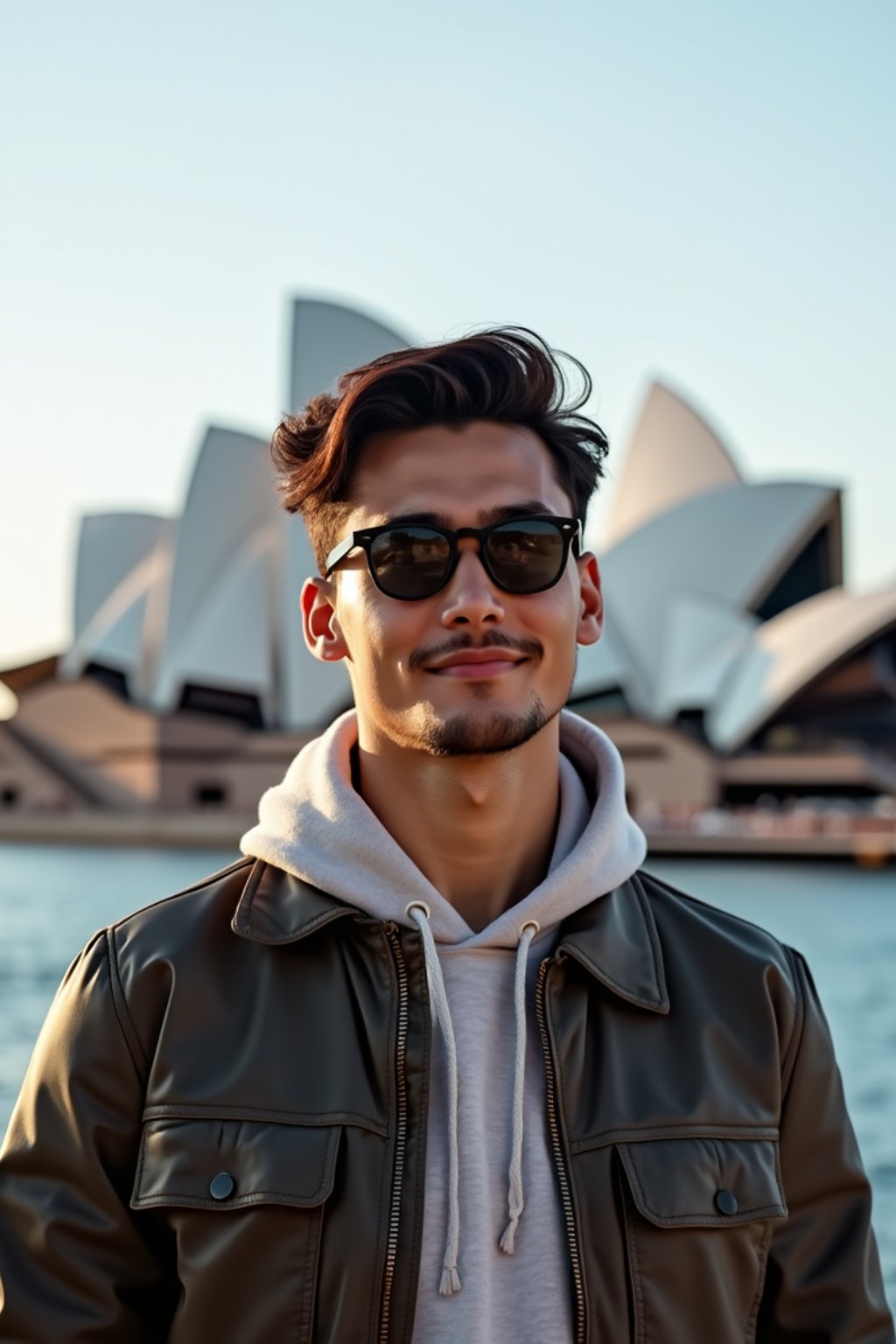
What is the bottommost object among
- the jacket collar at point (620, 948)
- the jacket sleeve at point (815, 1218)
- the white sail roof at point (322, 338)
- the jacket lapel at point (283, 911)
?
the white sail roof at point (322, 338)

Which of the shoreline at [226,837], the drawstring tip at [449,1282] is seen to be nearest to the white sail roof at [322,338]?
the shoreline at [226,837]

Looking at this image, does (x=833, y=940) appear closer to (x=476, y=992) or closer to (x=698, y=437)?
(x=476, y=992)

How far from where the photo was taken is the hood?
54.1 inches

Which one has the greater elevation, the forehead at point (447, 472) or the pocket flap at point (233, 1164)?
→ the forehead at point (447, 472)

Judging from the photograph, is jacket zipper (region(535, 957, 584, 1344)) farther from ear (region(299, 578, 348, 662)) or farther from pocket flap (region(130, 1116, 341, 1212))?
ear (region(299, 578, 348, 662))

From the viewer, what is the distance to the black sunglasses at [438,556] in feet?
4.51

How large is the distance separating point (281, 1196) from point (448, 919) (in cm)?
29

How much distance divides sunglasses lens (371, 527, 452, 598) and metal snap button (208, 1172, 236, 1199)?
1.75 ft

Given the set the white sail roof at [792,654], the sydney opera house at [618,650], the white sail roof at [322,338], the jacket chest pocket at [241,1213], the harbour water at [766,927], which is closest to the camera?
the jacket chest pocket at [241,1213]

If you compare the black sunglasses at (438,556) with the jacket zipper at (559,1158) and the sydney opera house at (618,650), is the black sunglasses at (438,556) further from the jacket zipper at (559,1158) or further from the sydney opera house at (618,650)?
the sydney opera house at (618,650)

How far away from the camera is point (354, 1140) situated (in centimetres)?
126

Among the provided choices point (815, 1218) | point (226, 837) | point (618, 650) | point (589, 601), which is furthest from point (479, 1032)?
point (618, 650)

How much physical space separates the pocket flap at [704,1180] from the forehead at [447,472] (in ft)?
1.96

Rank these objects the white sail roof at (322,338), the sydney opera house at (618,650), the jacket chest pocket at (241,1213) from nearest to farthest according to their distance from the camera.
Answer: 1. the jacket chest pocket at (241,1213)
2. the sydney opera house at (618,650)
3. the white sail roof at (322,338)
